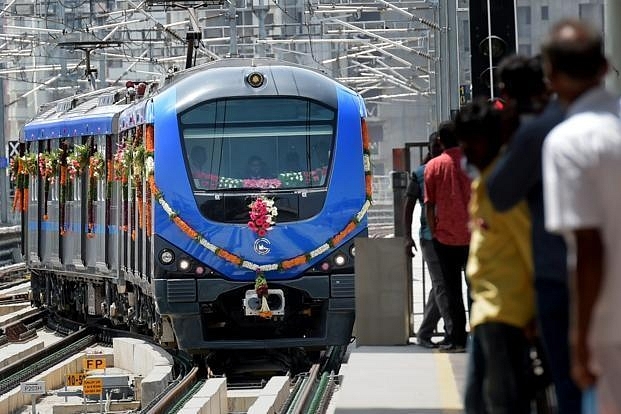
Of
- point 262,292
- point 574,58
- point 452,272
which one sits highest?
point 574,58

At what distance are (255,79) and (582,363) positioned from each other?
13.9 m

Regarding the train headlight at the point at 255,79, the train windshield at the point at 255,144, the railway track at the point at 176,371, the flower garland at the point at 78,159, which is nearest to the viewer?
the railway track at the point at 176,371

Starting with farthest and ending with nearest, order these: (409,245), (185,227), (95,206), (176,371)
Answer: (95,206), (176,371), (185,227), (409,245)

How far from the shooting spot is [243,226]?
1845 cm

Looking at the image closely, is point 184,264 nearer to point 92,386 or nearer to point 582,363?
point 92,386

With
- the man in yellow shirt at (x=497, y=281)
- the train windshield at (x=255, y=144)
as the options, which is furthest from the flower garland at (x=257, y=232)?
the man in yellow shirt at (x=497, y=281)

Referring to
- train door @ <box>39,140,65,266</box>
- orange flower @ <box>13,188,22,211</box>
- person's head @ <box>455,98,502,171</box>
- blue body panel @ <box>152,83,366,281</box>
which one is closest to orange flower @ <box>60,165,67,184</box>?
train door @ <box>39,140,65,266</box>

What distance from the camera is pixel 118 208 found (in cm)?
2208

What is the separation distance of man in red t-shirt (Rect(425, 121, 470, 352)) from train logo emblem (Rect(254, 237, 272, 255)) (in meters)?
6.82

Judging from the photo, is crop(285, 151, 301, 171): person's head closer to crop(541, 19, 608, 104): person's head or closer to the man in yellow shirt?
the man in yellow shirt

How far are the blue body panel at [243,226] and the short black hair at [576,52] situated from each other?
12962 mm

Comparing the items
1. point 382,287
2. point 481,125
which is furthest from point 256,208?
point 481,125

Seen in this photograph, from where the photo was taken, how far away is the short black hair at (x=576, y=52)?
543 centimetres

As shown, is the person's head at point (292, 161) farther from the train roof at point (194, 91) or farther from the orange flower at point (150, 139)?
the orange flower at point (150, 139)
